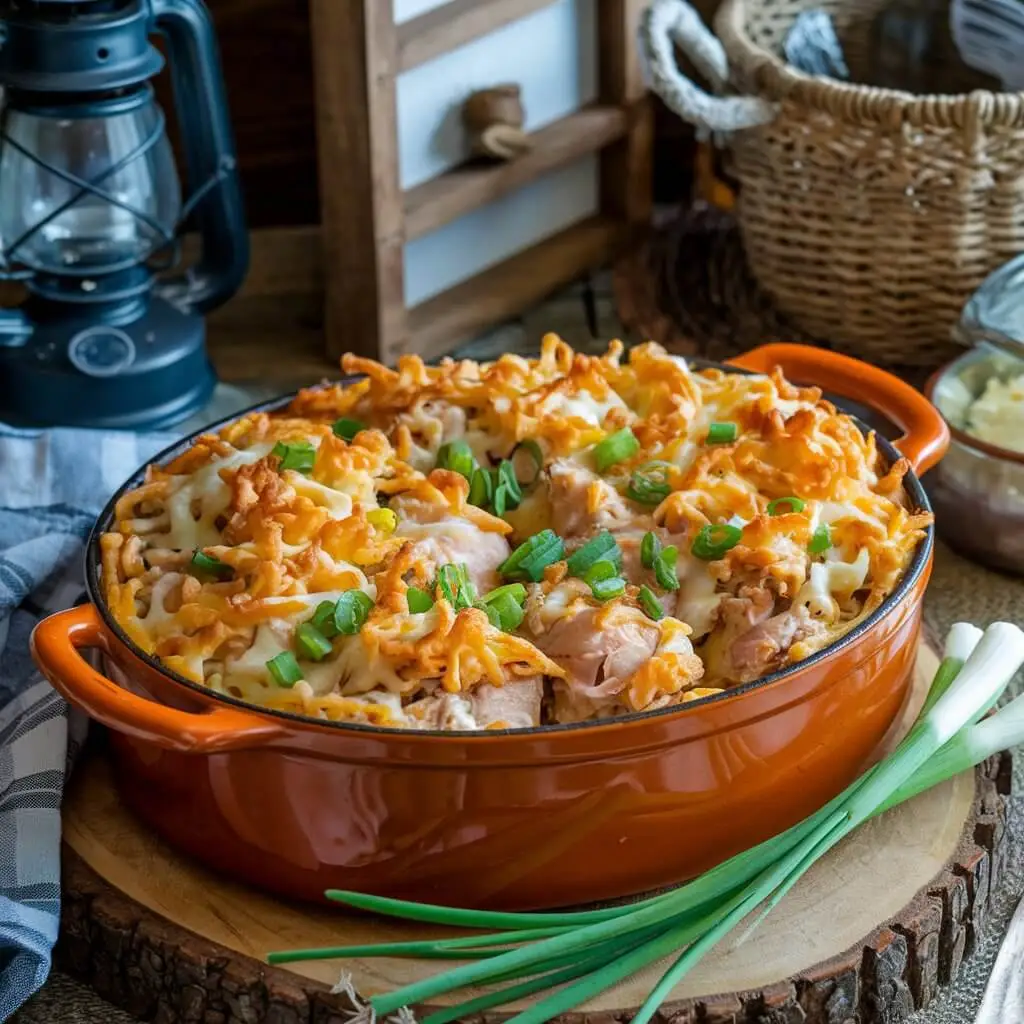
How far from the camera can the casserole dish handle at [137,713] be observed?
1539 millimetres

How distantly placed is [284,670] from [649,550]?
1.37ft

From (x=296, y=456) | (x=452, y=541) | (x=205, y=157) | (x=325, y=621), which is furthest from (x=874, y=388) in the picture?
(x=205, y=157)

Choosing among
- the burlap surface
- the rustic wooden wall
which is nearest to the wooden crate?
the rustic wooden wall

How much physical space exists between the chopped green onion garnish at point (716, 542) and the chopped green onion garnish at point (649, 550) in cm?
4

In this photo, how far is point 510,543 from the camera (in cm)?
195

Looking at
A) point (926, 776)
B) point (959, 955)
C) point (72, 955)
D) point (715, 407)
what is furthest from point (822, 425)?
point (72, 955)

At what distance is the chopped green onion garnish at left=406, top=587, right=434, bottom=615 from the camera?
5.56 ft

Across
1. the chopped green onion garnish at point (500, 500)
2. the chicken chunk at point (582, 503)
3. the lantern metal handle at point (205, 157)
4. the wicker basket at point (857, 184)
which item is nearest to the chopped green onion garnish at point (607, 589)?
the chicken chunk at point (582, 503)

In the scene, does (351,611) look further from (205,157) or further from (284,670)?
(205,157)

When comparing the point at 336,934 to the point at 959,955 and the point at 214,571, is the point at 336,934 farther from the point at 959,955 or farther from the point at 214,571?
the point at 959,955

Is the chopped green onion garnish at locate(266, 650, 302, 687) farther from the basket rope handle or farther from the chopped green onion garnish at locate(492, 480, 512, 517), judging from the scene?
the basket rope handle

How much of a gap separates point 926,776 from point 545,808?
0.45 m

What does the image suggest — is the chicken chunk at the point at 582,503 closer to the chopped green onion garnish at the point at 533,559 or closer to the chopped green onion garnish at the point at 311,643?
the chopped green onion garnish at the point at 533,559

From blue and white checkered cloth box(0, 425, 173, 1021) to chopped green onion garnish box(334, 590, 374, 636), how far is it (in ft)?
1.32
